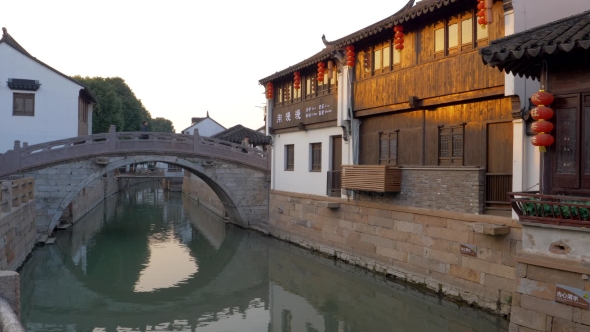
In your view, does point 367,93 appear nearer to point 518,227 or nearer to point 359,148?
point 359,148

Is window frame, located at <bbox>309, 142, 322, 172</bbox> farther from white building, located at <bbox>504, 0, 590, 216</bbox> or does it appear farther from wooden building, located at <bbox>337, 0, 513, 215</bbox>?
white building, located at <bbox>504, 0, 590, 216</bbox>

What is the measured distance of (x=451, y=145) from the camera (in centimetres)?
1040

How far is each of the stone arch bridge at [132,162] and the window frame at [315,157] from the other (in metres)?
4.46

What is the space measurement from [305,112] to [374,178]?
500 centimetres

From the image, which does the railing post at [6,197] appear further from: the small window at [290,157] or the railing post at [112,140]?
the small window at [290,157]

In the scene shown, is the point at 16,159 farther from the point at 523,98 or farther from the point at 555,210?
the point at 555,210

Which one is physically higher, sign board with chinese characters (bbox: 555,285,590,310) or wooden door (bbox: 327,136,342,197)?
wooden door (bbox: 327,136,342,197)

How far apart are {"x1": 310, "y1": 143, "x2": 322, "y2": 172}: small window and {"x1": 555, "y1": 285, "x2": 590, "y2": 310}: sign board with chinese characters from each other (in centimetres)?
977

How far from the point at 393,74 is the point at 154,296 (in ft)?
24.1

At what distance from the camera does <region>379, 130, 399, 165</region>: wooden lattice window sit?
12133 mm

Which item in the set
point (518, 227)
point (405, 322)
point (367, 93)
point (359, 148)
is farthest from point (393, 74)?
point (405, 322)

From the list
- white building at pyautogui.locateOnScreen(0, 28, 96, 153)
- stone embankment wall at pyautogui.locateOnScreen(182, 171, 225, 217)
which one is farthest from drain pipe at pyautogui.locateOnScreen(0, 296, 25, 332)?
stone embankment wall at pyautogui.locateOnScreen(182, 171, 225, 217)

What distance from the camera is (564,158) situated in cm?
647

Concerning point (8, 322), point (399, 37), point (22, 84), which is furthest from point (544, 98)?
point (22, 84)
